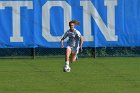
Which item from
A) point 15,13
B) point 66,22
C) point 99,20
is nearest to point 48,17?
point 66,22

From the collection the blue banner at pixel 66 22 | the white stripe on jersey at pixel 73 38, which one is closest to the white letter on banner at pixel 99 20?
the blue banner at pixel 66 22

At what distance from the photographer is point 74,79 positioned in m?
16.2

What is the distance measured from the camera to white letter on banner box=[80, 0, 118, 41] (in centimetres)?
2602

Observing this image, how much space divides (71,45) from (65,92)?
6.68 metres

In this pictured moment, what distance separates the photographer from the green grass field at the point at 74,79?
44.6ft

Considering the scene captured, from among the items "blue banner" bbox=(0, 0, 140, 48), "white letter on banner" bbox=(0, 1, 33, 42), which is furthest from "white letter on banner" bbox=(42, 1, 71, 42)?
"white letter on banner" bbox=(0, 1, 33, 42)

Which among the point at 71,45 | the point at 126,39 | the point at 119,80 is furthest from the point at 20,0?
the point at 119,80

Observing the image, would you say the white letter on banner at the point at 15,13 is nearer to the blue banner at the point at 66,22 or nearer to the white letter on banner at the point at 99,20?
the blue banner at the point at 66,22

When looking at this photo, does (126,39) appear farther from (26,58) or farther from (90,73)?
(90,73)

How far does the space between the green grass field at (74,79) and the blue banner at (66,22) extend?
3196 millimetres

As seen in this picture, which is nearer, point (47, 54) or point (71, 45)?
point (71, 45)

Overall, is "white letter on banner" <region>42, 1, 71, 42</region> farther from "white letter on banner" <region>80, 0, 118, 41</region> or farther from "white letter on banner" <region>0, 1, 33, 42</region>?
"white letter on banner" <region>0, 1, 33, 42</region>

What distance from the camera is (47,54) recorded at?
27.1 meters

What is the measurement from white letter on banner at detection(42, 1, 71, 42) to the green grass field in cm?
327
